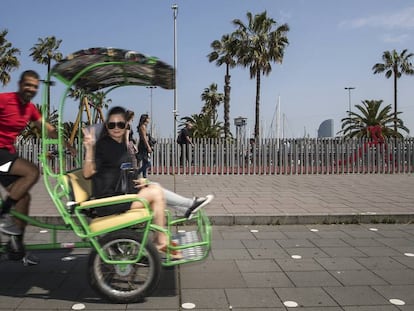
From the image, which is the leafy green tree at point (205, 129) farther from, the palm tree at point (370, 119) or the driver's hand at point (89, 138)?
the driver's hand at point (89, 138)

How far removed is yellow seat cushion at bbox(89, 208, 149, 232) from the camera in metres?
3.69

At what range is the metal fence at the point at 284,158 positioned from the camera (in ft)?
51.3

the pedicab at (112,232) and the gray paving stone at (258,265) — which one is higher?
the pedicab at (112,232)

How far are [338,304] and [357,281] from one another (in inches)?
27.8

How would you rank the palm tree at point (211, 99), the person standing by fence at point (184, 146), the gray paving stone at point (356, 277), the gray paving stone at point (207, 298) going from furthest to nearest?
the palm tree at point (211, 99) < the person standing by fence at point (184, 146) < the gray paving stone at point (356, 277) < the gray paving stone at point (207, 298)

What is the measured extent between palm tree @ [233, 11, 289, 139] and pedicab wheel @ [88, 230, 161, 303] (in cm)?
2816

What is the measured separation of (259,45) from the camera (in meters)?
31.8

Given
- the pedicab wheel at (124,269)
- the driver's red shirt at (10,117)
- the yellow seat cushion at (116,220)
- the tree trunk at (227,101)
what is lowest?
the pedicab wheel at (124,269)

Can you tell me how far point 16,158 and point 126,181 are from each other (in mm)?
1126

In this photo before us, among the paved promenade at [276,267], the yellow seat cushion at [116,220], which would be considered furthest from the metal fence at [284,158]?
the yellow seat cushion at [116,220]

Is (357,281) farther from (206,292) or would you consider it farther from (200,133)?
(200,133)

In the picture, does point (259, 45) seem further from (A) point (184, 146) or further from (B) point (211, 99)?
(B) point (211, 99)

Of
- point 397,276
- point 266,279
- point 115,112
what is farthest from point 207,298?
point 397,276

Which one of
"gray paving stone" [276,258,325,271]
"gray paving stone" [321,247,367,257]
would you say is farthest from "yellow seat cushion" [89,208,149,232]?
"gray paving stone" [321,247,367,257]
